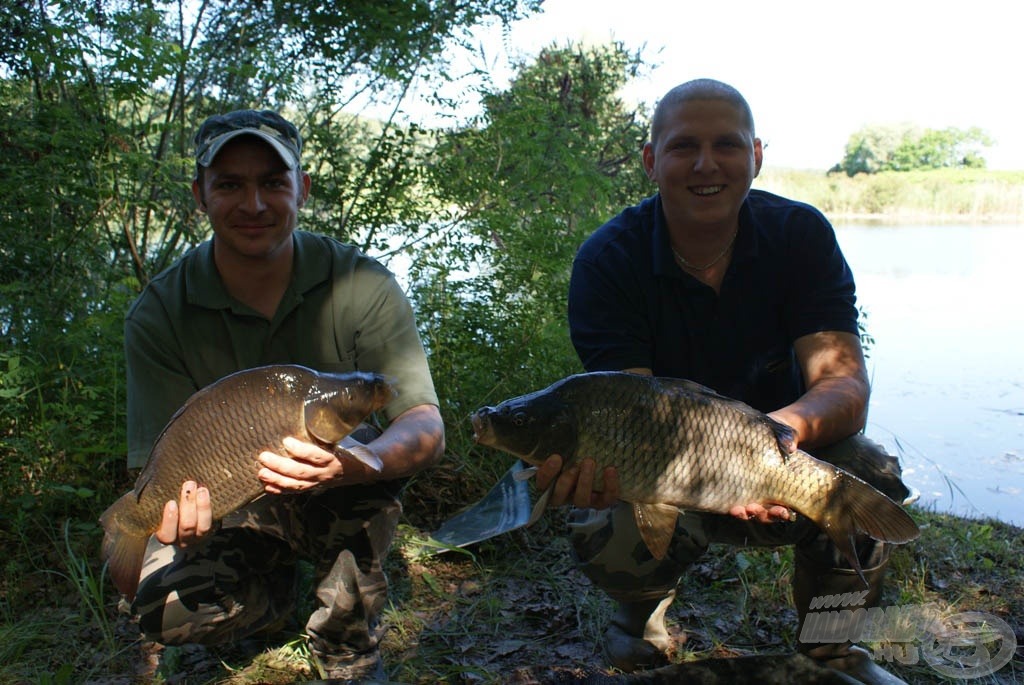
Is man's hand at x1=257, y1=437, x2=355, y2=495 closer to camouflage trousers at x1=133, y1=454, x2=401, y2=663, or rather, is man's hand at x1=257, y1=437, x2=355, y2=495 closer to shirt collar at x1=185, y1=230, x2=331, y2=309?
camouflage trousers at x1=133, y1=454, x2=401, y2=663

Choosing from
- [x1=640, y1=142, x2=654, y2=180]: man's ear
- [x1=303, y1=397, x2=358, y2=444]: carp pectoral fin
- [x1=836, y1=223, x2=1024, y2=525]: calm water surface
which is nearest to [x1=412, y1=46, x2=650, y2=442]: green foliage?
[x1=640, y1=142, x2=654, y2=180]: man's ear

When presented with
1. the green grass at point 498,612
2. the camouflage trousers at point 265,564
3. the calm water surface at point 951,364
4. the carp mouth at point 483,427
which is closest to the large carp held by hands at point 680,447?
the carp mouth at point 483,427

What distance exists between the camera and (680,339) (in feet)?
6.19

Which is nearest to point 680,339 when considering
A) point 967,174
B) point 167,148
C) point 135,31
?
point 135,31

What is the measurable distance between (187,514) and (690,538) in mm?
1026

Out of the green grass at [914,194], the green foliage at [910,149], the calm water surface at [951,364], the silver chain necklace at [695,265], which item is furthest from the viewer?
the green foliage at [910,149]

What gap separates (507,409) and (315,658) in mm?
814

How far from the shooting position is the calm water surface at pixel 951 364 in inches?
147

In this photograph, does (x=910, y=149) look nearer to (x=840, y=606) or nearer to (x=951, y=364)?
(x=951, y=364)

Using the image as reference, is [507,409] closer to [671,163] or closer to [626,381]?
[626,381]

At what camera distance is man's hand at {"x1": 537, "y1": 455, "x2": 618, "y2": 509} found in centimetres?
146

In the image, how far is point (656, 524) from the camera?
1554 mm


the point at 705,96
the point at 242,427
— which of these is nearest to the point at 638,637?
the point at 242,427

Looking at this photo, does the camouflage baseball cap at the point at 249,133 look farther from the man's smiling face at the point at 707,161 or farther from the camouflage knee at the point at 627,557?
the camouflage knee at the point at 627,557
